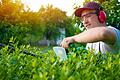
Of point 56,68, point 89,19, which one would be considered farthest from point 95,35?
point 56,68

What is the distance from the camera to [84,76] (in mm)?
1878

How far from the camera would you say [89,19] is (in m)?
3.97

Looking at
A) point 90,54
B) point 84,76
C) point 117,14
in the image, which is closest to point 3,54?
point 90,54

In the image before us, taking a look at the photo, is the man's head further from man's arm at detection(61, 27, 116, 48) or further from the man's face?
man's arm at detection(61, 27, 116, 48)

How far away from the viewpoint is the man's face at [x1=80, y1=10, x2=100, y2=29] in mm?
3949

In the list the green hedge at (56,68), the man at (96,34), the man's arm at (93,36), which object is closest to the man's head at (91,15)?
the man at (96,34)

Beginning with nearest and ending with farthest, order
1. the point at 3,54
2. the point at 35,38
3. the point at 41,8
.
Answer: the point at 3,54 < the point at 35,38 < the point at 41,8

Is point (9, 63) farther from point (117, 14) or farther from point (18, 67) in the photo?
point (117, 14)

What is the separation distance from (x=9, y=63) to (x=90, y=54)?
587 millimetres

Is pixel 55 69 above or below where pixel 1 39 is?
above

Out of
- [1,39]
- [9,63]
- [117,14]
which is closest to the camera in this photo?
[9,63]

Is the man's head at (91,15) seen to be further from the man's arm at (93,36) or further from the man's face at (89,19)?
the man's arm at (93,36)

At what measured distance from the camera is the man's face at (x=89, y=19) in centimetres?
395

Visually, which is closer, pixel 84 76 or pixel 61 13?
pixel 84 76
